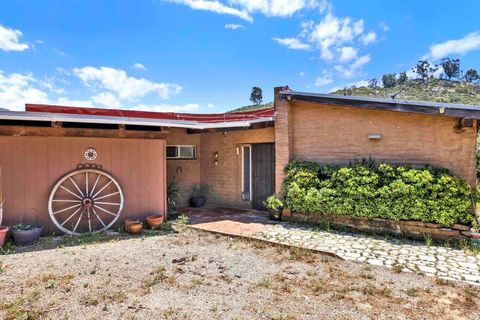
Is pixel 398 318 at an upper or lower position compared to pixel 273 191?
lower

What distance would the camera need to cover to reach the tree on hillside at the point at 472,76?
39.2m

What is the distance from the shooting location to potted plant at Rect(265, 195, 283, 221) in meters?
8.59

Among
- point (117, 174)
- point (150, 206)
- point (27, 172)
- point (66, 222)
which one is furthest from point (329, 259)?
point (27, 172)

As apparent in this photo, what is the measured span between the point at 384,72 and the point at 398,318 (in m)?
43.4

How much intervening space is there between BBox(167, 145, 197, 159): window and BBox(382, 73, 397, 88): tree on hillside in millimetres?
32423

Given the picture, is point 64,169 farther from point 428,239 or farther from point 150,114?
point 428,239

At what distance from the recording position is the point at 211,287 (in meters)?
4.50

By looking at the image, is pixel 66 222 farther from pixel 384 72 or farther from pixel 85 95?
pixel 384 72

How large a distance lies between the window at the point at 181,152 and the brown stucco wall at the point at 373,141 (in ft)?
13.5

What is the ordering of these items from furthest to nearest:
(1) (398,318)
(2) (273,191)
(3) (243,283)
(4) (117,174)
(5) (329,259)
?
(2) (273,191)
(4) (117,174)
(5) (329,259)
(3) (243,283)
(1) (398,318)

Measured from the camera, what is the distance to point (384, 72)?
40.9 meters

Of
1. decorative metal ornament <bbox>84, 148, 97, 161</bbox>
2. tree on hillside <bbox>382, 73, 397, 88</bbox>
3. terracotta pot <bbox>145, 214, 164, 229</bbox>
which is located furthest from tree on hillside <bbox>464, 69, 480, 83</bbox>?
decorative metal ornament <bbox>84, 148, 97, 161</bbox>

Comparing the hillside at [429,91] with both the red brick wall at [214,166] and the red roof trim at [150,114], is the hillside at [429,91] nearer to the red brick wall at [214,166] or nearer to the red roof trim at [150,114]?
the red roof trim at [150,114]

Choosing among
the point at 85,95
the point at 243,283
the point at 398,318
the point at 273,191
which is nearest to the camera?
the point at 398,318
